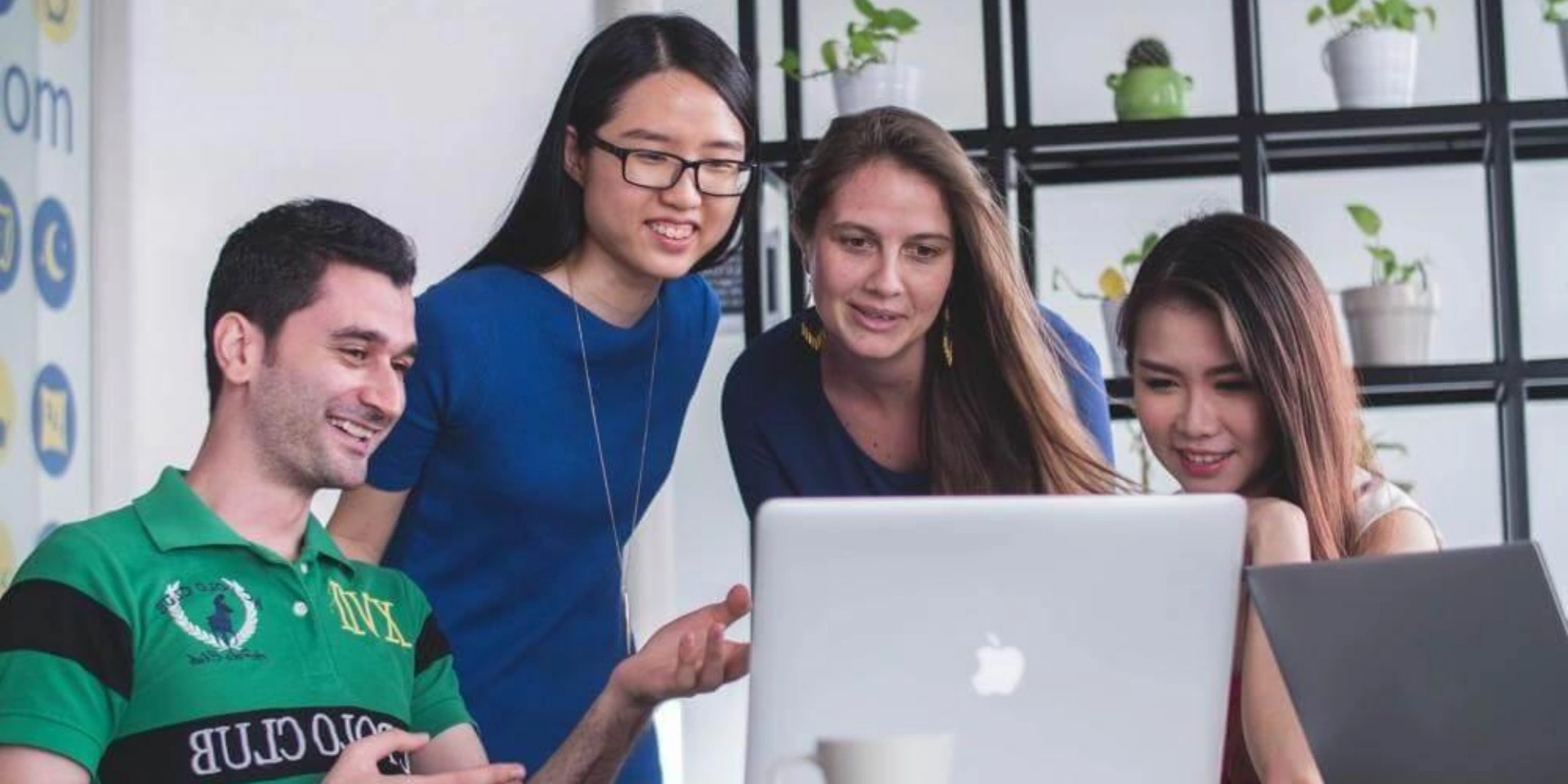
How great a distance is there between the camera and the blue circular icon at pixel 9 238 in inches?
119

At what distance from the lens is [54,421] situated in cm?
322

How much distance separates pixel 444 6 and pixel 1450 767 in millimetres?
3148

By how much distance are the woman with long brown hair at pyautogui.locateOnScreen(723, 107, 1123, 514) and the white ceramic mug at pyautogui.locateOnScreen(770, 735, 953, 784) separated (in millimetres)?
1041

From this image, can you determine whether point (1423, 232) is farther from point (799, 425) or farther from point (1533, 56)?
point (799, 425)

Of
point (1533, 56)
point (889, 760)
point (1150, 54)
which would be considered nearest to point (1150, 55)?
point (1150, 54)

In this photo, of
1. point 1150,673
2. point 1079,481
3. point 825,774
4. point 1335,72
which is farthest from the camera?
point 1335,72

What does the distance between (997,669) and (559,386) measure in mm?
1048

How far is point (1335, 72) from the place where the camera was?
3.66 m

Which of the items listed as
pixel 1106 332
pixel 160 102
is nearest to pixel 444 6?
pixel 160 102

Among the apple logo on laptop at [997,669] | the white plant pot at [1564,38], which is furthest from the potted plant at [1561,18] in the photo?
the apple logo on laptop at [997,669]

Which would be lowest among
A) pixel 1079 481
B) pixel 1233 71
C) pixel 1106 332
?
pixel 1079 481

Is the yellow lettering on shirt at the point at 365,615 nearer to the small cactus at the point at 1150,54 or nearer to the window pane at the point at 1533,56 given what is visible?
the small cactus at the point at 1150,54

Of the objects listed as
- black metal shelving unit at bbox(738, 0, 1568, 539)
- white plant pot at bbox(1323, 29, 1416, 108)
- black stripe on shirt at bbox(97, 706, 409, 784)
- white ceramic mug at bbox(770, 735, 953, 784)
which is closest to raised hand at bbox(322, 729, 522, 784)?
black stripe on shirt at bbox(97, 706, 409, 784)

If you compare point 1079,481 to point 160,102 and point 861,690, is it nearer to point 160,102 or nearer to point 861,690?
point 861,690
